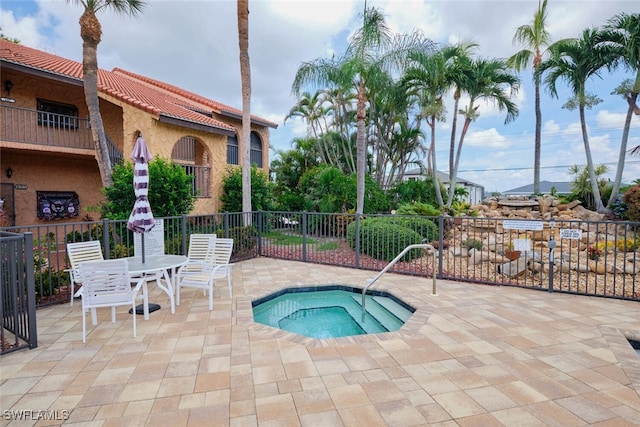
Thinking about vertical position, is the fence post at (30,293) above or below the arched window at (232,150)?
below

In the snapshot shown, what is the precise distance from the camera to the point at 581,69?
13797 millimetres

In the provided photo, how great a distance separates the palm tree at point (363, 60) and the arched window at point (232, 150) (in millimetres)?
6064

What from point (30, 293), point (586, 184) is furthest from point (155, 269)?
point (586, 184)

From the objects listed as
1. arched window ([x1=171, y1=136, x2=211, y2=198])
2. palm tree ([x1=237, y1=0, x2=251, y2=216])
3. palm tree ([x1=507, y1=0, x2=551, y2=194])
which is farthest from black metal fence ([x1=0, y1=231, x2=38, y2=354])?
palm tree ([x1=507, y1=0, x2=551, y2=194])

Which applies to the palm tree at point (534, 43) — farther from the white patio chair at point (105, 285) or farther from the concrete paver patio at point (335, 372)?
the white patio chair at point (105, 285)

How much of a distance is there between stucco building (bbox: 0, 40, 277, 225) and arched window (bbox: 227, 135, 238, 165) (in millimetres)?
1868

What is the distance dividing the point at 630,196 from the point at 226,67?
1690 cm

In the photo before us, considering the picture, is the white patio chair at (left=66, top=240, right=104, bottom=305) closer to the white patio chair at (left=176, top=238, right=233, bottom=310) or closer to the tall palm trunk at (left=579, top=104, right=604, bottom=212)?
the white patio chair at (left=176, top=238, right=233, bottom=310)

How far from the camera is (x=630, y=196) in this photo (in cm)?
1202

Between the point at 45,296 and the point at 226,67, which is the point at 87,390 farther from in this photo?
the point at 226,67

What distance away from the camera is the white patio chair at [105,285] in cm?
381

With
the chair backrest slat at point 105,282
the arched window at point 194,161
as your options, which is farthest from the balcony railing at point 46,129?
the chair backrest slat at point 105,282

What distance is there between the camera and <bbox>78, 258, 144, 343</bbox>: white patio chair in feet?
12.5

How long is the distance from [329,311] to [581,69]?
1534 cm
